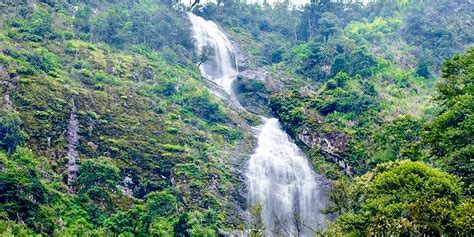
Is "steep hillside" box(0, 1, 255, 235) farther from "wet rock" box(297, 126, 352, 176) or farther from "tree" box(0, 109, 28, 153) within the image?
"wet rock" box(297, 126, 352, 176)

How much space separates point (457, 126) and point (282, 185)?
1208cm

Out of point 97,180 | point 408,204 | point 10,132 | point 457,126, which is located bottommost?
point 97,180

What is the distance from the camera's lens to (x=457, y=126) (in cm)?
2006

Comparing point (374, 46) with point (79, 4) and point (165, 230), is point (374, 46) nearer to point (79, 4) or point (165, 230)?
point (79, 4)

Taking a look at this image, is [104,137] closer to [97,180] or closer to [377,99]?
[97,180]

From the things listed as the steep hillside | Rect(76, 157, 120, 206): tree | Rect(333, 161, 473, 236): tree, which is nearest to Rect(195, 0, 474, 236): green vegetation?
Rect(333, 161, 473, 236): tree

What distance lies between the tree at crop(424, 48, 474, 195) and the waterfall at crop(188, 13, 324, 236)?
7.38 meters

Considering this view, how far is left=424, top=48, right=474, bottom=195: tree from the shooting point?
18828 mm

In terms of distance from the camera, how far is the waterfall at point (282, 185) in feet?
89.5

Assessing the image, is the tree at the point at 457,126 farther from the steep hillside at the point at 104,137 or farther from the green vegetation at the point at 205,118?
the steep hillside at the point at 104,137

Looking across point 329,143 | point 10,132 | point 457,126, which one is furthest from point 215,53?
point 457,126

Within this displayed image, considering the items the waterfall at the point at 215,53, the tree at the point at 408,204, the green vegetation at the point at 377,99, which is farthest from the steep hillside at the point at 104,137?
the tree at the point at 408,204

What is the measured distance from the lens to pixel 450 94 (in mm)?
21812

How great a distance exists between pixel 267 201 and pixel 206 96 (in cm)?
1143
